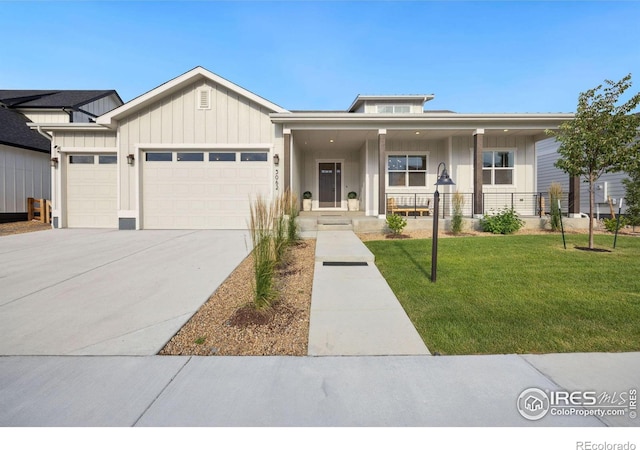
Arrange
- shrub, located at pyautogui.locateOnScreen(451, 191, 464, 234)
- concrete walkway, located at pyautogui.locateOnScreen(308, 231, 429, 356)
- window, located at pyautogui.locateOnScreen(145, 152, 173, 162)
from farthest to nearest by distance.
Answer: window, located at pyautogui.locateOnScreen(145, 152, 173, 162) → shrub, located at pyautogui.locateOnScreen(451, 191, 464, 234) → concrete walkway, located at pyautogui.locateOnScreen(308, 231, 429, 356)

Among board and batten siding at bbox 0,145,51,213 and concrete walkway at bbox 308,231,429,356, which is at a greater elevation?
board and batten siding at bbox 0,145,51,213

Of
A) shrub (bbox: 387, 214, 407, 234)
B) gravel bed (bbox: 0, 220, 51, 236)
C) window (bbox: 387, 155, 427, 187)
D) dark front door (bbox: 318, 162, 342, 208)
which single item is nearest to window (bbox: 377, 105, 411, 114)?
dark front door (bbox: 318, 162, 342, 208)

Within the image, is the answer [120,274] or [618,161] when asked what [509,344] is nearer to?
[120,274]

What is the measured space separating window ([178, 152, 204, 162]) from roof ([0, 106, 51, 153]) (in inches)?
341

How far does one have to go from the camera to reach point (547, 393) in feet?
6.92

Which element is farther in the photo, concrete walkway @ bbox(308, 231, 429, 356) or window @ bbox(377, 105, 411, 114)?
window @ bbox(377, 105, 411, 114)

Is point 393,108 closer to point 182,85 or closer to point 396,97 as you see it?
point 396,97

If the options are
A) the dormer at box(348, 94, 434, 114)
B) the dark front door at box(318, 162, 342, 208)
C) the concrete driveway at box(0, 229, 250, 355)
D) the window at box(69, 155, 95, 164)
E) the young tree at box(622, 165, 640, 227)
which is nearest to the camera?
the concrete driveway at box(0, 229, 250, 355)

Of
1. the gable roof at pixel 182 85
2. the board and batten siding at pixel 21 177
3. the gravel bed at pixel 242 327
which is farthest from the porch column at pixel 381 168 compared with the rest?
the board and batten siding at pixel 21 177

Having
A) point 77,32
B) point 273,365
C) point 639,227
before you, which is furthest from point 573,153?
point 77,32

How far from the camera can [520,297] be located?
3.95 meters

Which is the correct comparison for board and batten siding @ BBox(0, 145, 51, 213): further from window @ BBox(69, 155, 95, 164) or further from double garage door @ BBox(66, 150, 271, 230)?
double garage door @ BBox(66, 150, 271, 230)

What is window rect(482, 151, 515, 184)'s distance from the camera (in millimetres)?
12250

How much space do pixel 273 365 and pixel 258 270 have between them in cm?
124
